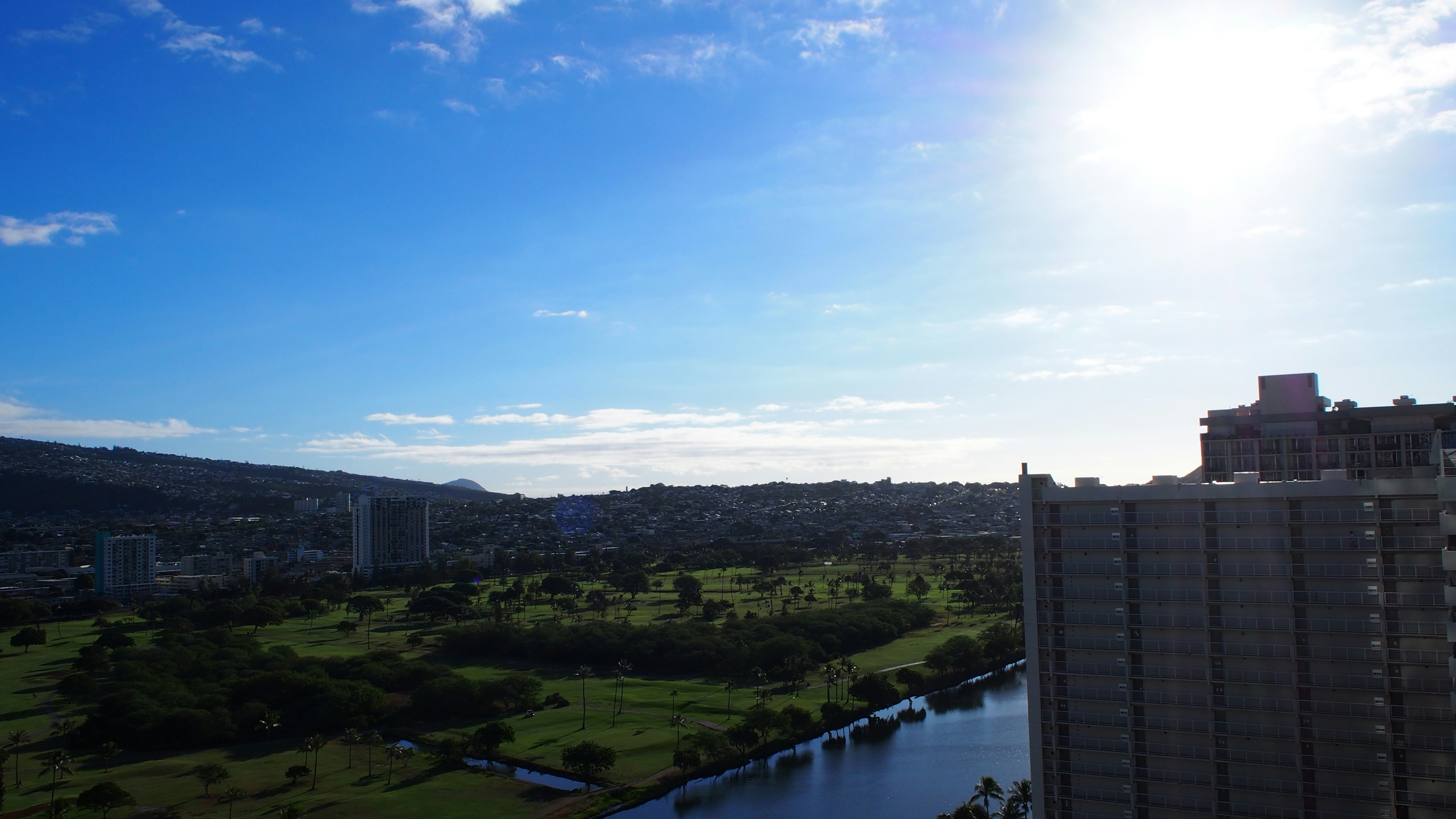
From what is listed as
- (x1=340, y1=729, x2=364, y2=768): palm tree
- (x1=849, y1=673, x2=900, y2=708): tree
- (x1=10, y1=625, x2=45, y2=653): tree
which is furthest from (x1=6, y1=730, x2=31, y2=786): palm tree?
(x1=849, y1=673, x2=900, y2=708): tree

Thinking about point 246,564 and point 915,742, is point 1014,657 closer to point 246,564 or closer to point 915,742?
point 915,742

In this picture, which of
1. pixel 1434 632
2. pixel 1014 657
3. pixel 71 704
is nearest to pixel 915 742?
pixel 1014 657

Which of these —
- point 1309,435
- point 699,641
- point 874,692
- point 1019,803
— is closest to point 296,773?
point 699,641

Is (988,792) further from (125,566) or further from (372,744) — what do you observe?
(125,566)

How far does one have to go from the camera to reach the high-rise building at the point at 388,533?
13700 centimetres

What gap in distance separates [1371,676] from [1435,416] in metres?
32.1

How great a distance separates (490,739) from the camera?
44594 millimetres

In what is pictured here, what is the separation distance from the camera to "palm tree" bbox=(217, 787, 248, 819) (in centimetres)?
3606

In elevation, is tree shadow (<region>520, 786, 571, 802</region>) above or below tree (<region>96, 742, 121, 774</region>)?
below

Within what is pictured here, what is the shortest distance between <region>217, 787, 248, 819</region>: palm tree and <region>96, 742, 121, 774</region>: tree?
10221 mm

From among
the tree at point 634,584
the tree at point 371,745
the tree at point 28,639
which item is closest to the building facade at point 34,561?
the tree at point 28,639

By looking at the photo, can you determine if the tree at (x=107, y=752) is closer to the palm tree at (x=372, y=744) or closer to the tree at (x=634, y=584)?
the palm tree at (x=372, y=744)

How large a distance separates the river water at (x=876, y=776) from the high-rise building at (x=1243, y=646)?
17.7 metres

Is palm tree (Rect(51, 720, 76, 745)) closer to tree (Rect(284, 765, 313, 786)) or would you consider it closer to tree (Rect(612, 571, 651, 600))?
tree (Rect(284, 765, 313, 786))
